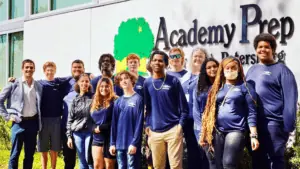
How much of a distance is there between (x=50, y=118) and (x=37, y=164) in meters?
2.03

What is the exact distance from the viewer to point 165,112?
20.0 ft

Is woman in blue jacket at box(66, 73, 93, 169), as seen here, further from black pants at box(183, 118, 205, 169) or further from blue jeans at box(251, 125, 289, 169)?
blue jeans at box(251, 125, 289, 169)

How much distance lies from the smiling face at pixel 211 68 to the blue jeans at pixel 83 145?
6.65ft

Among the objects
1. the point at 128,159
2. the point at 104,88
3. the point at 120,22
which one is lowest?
the point at 128,159

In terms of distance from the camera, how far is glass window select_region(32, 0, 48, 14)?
13.3 meters

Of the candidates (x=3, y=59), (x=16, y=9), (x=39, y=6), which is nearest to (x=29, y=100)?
(x=39, y=6)

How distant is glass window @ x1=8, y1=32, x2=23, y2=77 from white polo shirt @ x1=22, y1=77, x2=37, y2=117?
7.10m

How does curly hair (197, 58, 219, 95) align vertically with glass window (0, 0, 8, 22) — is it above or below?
below

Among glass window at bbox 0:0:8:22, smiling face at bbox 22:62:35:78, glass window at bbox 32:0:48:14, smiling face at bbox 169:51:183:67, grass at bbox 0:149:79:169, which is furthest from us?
glass window at bbox 0:0:8:22

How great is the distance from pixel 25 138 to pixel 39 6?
22.6 ft

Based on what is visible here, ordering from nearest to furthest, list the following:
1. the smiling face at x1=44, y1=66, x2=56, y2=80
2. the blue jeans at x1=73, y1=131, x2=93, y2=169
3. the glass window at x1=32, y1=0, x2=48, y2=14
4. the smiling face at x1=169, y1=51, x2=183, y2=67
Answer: the smiling face at x1=169, y1=51, x2=183, y2=67 < the blue jeans at x1=73, y1=131, x2=93, y2=169 < the smiling face at x1=44, y1=66, x2=56, y2=80 < the glass window at x1=32, y1=0, x2=48, y2=14

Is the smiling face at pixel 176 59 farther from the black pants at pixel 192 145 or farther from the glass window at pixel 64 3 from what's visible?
the glass window at pixel 64 3

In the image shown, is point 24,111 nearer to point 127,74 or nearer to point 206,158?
point 127,74

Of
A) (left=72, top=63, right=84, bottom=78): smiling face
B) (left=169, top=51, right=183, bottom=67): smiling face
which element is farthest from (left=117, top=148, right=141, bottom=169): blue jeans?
(left=72, top=63, right=84, bottom=78): smiling face
